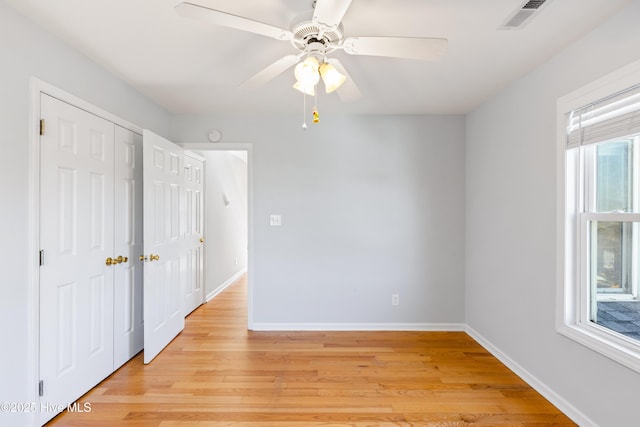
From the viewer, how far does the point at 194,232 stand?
369 centimetres

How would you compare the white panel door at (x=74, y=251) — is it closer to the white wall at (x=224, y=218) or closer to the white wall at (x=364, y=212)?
the white wall at (x=364, y=212)

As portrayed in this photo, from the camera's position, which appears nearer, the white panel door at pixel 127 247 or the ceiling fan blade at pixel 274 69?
the ceiling fan blade at pixel 274 69

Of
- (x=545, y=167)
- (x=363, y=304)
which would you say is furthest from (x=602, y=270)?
(x=363, y=304)

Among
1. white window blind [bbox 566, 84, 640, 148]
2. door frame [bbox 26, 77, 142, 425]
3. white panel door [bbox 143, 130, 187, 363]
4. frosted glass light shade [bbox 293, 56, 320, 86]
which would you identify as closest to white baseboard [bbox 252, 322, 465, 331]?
white panel door [bbox 143, 130, 187, 363]

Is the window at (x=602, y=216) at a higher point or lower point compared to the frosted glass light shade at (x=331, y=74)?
lower

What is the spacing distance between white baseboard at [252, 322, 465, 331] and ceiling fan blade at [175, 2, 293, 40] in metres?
2.80

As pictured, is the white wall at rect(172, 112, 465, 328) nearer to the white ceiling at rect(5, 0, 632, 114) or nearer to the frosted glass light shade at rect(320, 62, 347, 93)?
the white ceiling at rect(5, 0, 632, 114)

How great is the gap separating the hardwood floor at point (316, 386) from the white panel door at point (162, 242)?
0.74 feet

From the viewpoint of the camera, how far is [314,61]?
59.3 inches

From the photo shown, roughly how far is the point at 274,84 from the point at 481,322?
9.71 feet

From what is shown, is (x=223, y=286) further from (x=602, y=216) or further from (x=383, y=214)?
(x=602, y=216)

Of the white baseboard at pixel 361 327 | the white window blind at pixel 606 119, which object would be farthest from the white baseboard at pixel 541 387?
the white window blind at pixel 606 119

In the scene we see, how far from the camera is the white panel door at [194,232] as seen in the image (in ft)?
11.4

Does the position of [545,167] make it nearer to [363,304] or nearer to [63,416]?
[363,304]
